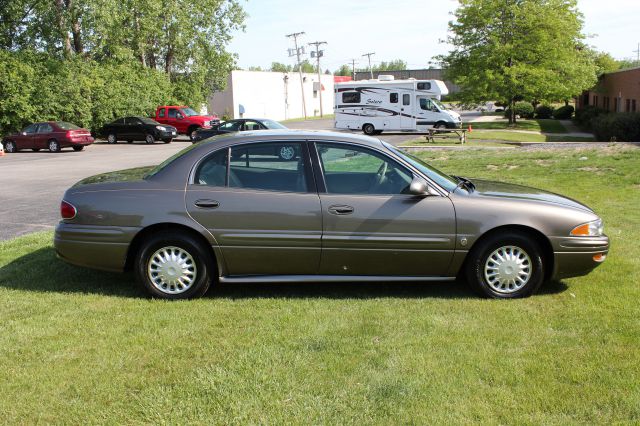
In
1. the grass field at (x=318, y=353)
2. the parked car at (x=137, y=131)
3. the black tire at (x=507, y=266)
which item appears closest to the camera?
the grass field at (x=318, y=353)

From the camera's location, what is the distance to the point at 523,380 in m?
3.74

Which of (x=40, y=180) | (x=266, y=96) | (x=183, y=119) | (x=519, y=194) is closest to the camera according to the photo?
(x=519, y=194)

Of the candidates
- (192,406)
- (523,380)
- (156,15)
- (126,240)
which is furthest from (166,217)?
(156,15)

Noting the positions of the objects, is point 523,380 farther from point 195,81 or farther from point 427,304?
point 195,81

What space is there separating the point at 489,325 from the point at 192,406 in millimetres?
2409

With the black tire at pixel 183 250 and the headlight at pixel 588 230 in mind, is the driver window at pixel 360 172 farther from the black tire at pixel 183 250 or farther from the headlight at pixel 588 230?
the headlight at pixel 588 230

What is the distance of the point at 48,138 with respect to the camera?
2709 cm

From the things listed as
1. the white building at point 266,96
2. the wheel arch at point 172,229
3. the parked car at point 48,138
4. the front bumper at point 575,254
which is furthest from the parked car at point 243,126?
the white building at point 266,96

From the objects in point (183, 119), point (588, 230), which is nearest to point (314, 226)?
point (588, 230)

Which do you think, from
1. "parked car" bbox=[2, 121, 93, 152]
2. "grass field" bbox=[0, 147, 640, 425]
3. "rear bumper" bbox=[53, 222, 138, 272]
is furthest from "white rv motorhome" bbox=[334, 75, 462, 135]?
"rear bumper" bbox=[53, 222, 138, 272]

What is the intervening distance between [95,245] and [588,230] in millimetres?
4445

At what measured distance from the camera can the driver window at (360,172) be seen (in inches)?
211

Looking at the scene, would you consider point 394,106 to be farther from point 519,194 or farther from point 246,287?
point 246,287

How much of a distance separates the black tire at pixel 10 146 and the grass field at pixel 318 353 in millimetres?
24262
